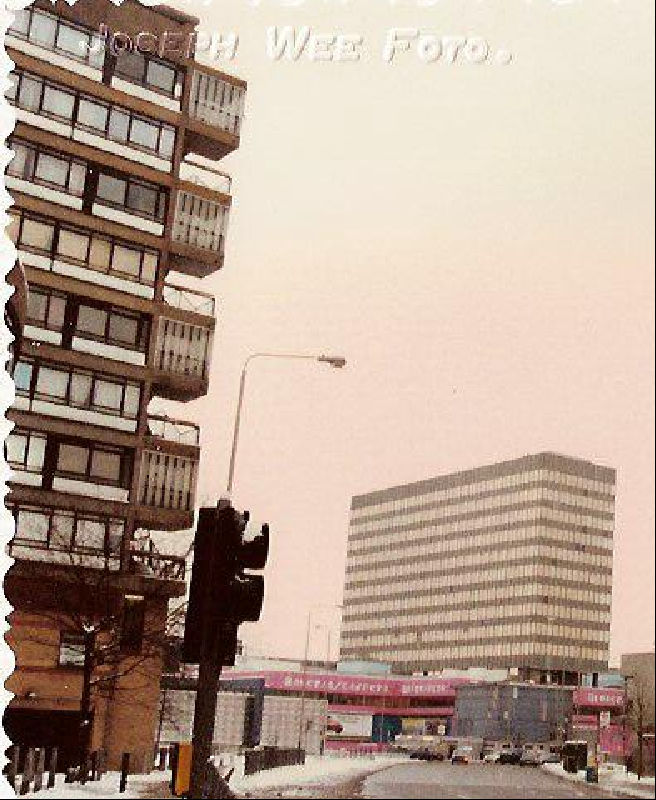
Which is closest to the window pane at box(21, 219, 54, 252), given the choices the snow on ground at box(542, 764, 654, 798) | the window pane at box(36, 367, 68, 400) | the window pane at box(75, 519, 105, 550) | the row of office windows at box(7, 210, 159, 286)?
the row of office windows at box(7, 210, 159, 286)

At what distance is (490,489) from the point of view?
110 meters

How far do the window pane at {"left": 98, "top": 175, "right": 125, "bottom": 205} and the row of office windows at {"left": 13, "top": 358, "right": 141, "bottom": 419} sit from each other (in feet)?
16.9

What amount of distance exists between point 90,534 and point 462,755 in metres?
56.2

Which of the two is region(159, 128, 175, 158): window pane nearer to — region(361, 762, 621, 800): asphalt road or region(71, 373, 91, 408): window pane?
region(71, 373, 91, 408): window pane

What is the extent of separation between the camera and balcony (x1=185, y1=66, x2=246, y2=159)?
38656 mm

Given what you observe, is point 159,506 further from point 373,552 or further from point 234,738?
point 373,552

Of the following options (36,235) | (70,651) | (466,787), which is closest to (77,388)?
(36,235)

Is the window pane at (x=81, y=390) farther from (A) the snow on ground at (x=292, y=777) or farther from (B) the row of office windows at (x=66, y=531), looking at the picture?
(A) the snow on ground at (x=292, y=777)

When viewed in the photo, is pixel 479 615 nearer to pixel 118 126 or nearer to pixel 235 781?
pixel 235 781

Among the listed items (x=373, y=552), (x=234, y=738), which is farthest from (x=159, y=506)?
(x=373, y=552)

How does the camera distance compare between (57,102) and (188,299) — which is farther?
(188,299)

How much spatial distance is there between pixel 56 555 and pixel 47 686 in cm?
353

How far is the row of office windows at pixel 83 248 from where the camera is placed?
35.6m

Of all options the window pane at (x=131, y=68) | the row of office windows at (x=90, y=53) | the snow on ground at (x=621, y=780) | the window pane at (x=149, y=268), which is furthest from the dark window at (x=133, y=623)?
the snow on ground at (x=621, y=780)
